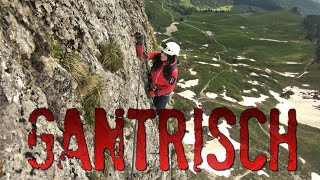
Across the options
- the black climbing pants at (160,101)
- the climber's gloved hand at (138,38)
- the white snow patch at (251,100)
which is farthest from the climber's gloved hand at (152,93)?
the white snow patch at (251,100)

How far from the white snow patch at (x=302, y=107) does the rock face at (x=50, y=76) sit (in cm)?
14120

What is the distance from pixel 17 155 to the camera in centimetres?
855

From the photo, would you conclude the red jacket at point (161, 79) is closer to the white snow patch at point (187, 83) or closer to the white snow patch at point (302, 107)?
the white snow patch at point (302, 107)

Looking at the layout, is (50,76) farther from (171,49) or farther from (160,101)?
(160,101)

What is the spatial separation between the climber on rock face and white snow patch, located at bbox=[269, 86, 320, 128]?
13749 centimetres

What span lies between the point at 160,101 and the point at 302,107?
178 m

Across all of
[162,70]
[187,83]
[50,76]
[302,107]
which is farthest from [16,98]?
[302,107]

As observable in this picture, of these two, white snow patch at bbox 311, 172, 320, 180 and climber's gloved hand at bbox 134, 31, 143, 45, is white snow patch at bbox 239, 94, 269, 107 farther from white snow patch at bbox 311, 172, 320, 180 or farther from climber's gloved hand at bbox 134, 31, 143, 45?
climber's gloved hand at bbox 134, 31, 143, 45

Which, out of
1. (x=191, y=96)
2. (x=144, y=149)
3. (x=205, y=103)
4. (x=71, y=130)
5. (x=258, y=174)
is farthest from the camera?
(x=191, y=96)

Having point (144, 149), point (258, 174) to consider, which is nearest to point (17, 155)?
point (144, 149)

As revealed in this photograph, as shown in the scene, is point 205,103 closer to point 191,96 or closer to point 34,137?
point 191,96

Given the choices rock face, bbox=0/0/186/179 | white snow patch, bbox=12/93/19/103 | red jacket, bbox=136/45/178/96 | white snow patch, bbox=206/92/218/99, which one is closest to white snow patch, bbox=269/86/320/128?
white snow patch, bbox=206/92/218/99

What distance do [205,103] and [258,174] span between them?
192 feet

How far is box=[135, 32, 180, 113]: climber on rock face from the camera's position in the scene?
55.0ft
